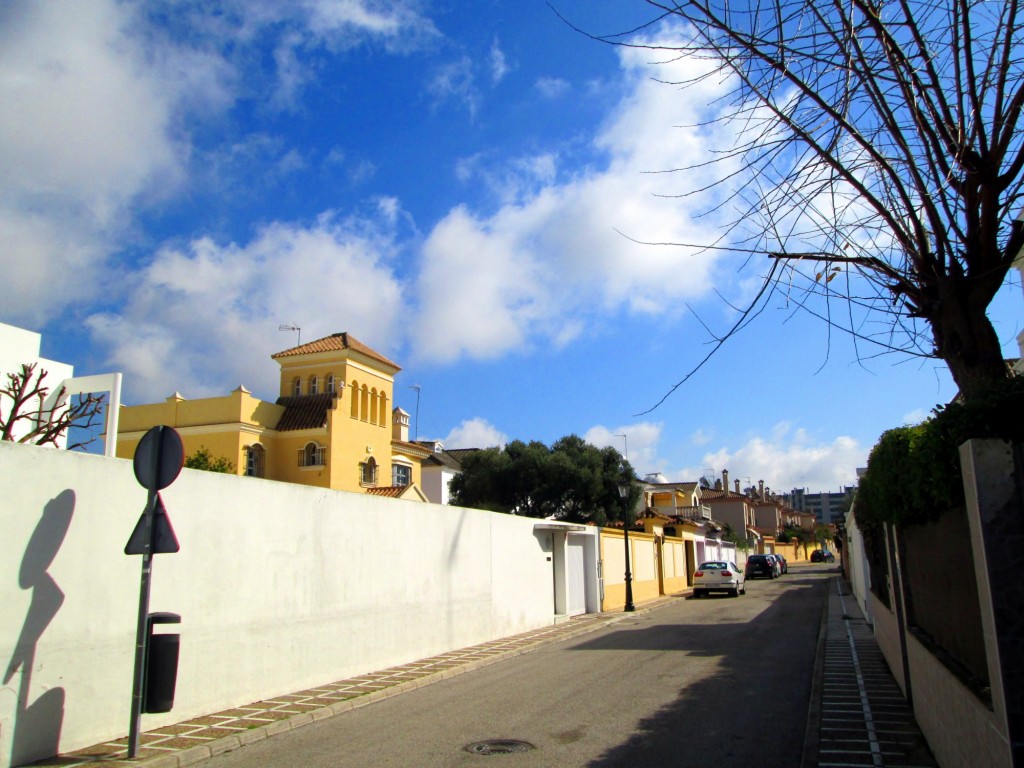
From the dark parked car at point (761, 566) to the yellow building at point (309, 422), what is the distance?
23.6 metres

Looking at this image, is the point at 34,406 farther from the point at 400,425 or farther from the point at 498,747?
the point at 400,425

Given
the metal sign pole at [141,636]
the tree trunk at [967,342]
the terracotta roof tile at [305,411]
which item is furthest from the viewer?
the terracotta roof tile at [305,411]

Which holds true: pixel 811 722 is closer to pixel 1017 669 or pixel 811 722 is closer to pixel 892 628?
pixel 892 628

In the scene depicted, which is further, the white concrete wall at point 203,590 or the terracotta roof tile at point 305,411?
the terracotta roof tile at point 305,411

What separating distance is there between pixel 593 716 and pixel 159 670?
4651 mm

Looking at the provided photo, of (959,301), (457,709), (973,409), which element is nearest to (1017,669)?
(973,409)

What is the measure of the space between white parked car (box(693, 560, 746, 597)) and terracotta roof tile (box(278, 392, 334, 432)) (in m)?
18.4

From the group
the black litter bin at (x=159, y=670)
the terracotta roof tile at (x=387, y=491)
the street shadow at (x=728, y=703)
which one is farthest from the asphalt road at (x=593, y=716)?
the terracotta roof tile at (x=387, y=491)

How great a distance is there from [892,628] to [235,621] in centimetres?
852

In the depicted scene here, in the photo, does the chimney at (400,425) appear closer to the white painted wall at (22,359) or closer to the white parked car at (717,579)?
the white parked car at (717,579)

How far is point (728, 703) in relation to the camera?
375 inches

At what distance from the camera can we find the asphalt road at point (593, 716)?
6.98 meters

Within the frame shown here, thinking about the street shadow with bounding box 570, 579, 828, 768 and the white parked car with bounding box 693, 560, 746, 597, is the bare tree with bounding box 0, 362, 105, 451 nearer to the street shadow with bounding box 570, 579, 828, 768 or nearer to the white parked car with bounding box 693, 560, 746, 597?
the street shadow with bounding box 570, 579, 828, 768

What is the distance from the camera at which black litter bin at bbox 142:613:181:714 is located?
6.81 metres
